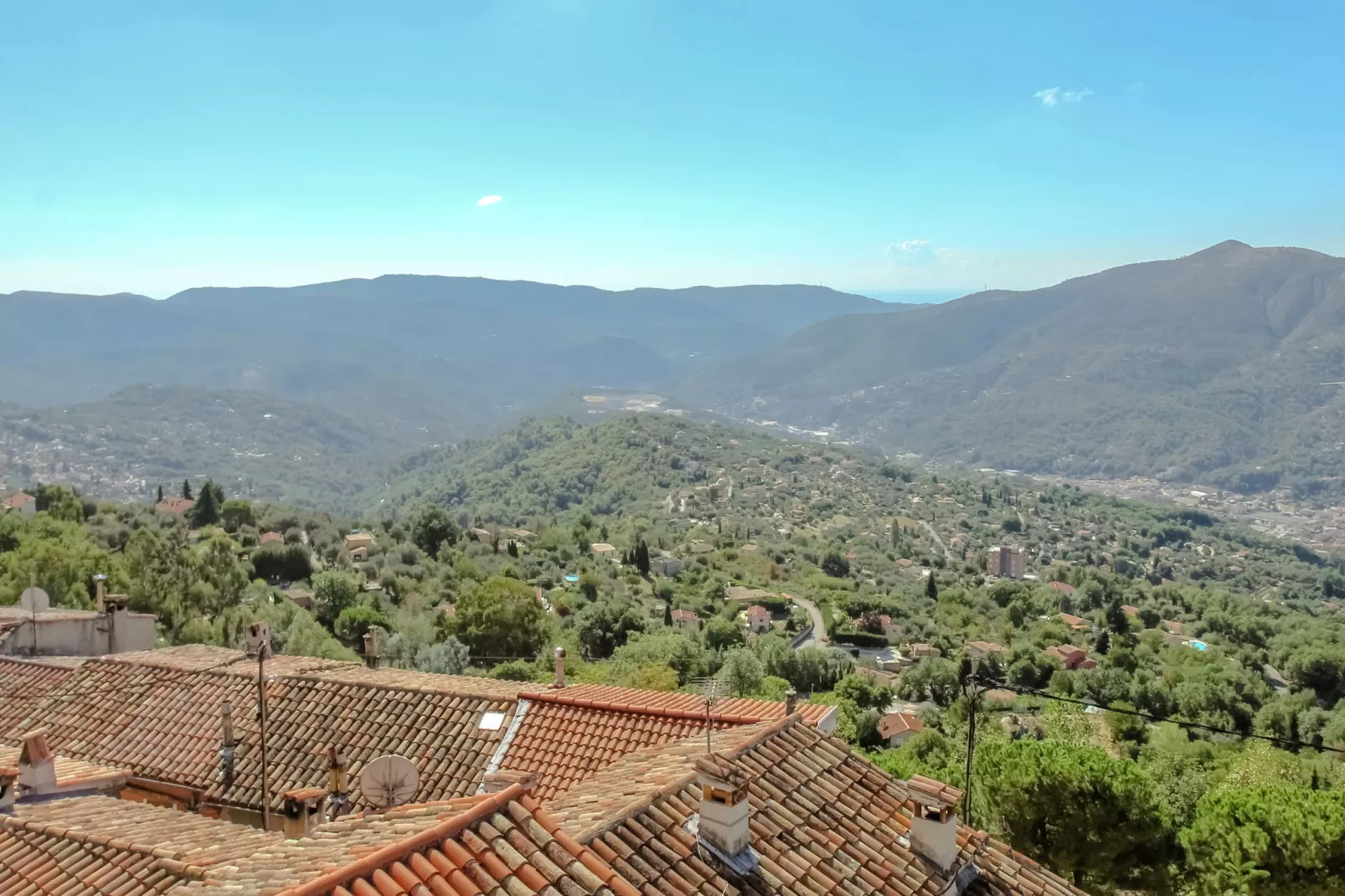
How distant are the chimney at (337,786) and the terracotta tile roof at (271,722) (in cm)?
16

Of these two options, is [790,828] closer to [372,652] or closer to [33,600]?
[372,652]

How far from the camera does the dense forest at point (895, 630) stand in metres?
12.8

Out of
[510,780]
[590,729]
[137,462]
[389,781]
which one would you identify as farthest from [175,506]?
[137,462]

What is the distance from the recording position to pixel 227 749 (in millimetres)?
A: 10164

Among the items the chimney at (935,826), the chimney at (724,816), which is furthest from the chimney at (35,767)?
the chimney at (935,826)

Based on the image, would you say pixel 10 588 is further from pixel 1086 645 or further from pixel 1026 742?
pixel 1086 645

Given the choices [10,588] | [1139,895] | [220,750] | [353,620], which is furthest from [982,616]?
[220,750]

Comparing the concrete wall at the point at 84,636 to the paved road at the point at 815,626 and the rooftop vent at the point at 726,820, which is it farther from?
the paved road at the point at 815,626

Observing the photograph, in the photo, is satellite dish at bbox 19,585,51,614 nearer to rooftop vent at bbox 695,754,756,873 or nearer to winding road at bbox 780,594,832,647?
rooftop vent at bbox 695,754,756,873

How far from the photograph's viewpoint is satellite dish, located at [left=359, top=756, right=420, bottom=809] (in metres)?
6.07

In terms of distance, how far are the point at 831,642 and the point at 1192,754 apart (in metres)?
28.4

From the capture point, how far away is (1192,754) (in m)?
27.7

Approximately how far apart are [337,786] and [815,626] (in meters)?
54.0

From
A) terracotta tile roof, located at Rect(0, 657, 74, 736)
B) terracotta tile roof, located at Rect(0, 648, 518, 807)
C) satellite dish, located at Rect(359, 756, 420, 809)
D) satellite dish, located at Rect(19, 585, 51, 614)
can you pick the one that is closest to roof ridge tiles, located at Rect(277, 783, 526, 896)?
satellite dish, located at Rect(359, 756, 420, 809)
